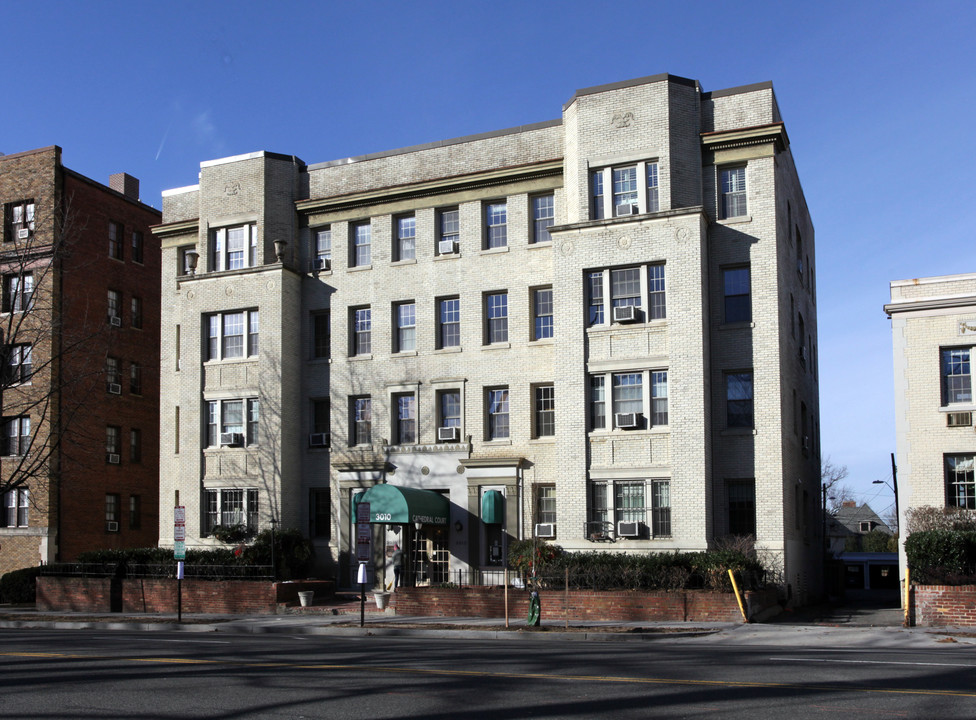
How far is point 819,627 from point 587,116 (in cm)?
1652

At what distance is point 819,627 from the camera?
23.8 meters

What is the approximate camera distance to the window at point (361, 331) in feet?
117

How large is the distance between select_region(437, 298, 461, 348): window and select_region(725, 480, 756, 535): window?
9939mm

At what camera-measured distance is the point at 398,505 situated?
100.0ft

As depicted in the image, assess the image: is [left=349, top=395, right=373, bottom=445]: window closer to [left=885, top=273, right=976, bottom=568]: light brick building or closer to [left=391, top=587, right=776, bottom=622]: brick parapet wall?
[left=391, top=587, right=776, bottom=622]: brick parapet wall

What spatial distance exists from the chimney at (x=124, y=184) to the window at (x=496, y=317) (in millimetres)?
20990

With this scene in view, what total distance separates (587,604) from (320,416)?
1369 cm

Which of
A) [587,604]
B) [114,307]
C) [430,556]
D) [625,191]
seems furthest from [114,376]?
[587,604]

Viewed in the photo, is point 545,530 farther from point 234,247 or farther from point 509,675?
point 509,675

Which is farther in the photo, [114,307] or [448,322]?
[114,307]

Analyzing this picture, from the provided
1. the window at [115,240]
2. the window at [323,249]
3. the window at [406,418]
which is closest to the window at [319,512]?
the window at [406,418]

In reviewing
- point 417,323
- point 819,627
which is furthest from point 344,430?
point 819,627

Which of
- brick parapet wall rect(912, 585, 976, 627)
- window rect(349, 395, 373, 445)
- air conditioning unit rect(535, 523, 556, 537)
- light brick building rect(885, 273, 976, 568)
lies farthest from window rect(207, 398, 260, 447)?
brick parapet wall rect(912, 585, 976, 627)

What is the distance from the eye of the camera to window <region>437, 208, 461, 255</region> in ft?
113
